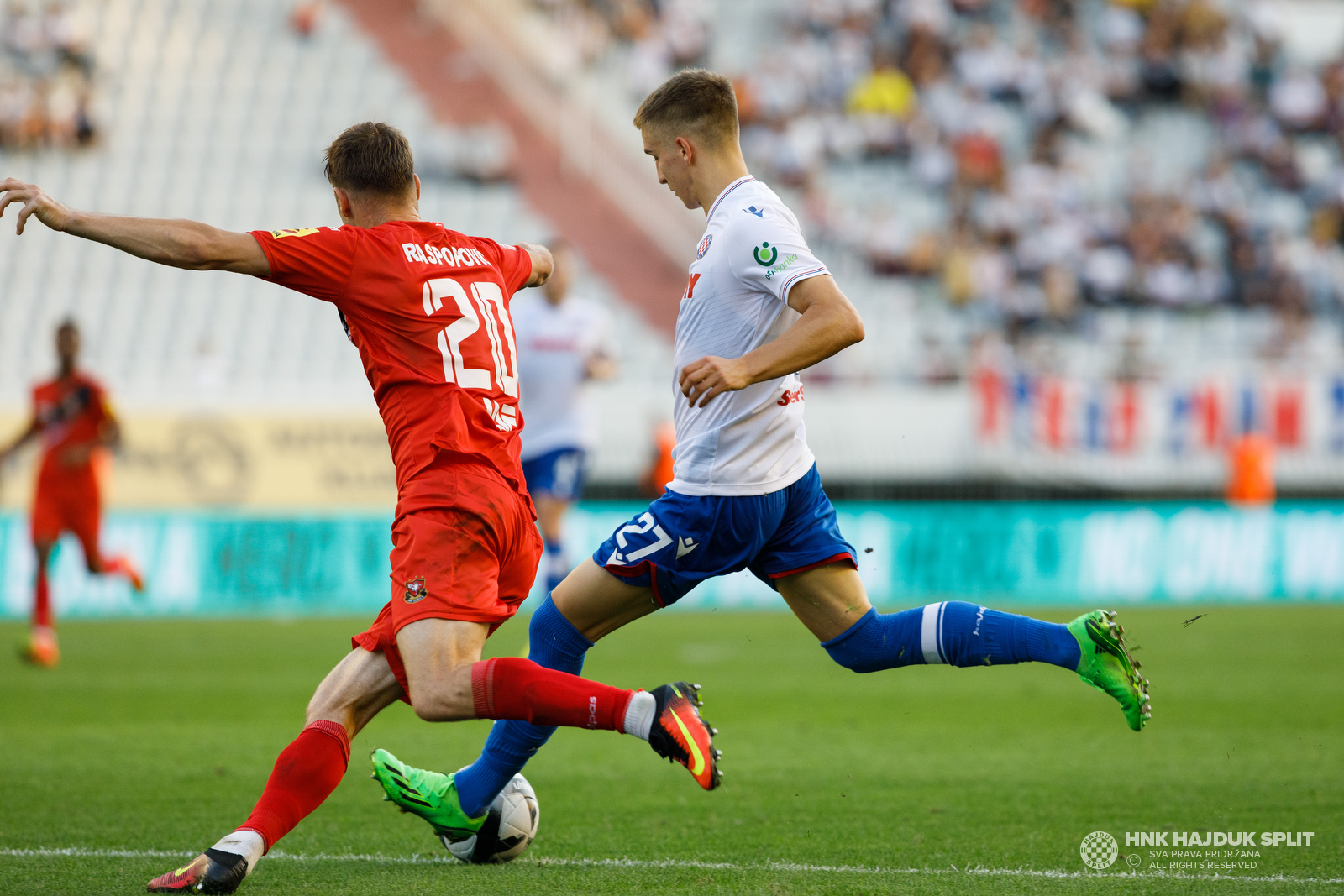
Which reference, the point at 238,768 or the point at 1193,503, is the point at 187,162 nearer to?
the point at 1193,503

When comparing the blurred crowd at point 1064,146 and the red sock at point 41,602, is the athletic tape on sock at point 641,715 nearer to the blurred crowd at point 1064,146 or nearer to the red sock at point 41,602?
the red sock at point 41,602

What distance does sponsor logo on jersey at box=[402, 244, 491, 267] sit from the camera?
174 inches

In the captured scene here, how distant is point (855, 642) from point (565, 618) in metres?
0.93

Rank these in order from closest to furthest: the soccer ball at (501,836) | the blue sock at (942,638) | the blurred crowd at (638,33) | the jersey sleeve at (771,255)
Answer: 1. the jersey sleeve at (771,255)
2. the blue sock at (942,638)
3. the soccer ball at (501,836)
4. the blurred crowd at (638,33)

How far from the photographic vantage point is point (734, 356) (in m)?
4.58

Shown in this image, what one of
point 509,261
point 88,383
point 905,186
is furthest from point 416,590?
point 905,186

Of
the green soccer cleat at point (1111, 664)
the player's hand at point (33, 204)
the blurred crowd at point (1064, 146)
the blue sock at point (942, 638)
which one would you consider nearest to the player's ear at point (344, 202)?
the player's hand at point (33, 204)

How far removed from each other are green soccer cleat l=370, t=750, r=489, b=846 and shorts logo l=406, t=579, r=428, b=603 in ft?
1.87

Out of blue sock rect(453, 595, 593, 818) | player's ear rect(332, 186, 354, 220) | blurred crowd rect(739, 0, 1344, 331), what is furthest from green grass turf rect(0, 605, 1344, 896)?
blurred crowd rect(739, 0, 1344, 331)

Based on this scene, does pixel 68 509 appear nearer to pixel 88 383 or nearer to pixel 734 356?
pixel 88 383

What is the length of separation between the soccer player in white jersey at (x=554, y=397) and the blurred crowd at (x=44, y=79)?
14.1 m

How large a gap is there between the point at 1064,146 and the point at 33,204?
2160 cm

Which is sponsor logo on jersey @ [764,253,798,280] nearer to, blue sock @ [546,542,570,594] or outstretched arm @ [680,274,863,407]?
outstretched arm @ [680,274,863,407]

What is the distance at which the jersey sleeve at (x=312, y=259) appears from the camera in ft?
13.6
